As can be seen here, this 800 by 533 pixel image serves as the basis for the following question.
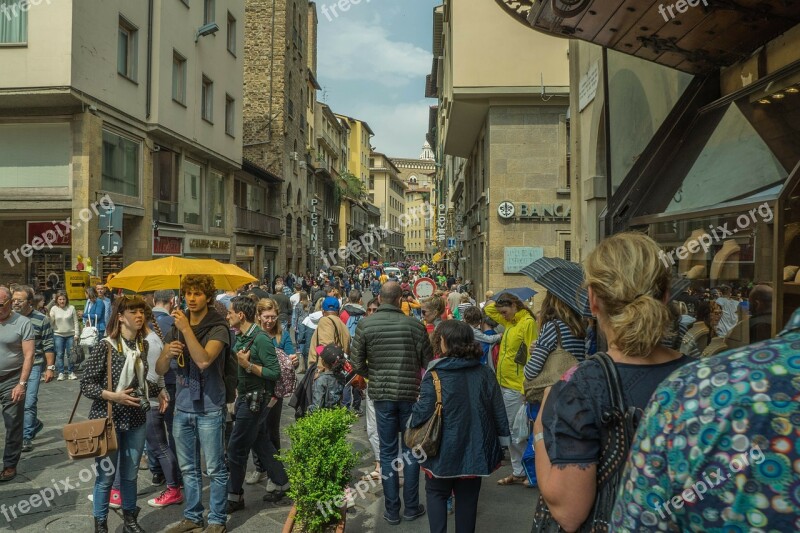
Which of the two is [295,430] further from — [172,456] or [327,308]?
[327,308]

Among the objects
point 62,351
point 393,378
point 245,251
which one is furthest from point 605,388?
point 245,251

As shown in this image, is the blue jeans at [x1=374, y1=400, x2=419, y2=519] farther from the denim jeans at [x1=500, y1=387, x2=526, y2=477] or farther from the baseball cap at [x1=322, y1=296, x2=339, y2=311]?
the baseball cap at [x1=322, y1=296, x2=339, y2=311]

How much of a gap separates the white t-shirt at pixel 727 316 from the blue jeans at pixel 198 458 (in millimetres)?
3728

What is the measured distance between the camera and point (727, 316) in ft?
12.8

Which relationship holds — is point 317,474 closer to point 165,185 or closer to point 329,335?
point 329,335

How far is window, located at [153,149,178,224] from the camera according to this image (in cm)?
1979

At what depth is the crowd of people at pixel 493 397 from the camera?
117 centimetres

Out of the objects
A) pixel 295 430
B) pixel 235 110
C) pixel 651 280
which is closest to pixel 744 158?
pixel 651 280

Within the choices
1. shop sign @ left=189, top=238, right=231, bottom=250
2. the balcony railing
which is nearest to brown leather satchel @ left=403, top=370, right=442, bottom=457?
shop sign @ left=189, top=238, right=231, bottom=250

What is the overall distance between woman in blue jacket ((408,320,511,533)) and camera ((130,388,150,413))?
213 centimetres

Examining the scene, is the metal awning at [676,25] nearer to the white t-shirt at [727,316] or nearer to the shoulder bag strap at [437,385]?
the white t-shirt at [727,316]

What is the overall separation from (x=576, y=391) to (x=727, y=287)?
2.58 meters

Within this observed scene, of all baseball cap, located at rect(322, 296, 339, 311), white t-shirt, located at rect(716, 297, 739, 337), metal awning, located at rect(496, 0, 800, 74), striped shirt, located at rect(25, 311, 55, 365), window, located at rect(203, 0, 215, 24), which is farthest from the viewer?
window, located at rect(203, 0, 215, 24)

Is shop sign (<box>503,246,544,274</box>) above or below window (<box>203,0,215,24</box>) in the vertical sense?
below
